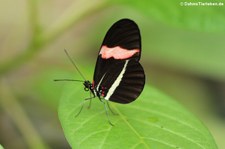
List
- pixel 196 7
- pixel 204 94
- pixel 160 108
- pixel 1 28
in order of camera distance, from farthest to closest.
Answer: pixel 1 28
pixel 204 94
pixel 196 7
pixel 160 108

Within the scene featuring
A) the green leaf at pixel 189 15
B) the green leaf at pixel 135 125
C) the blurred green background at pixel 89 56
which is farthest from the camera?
the blurred green background at pixel 89 56

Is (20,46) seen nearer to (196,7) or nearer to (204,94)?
(204,94)

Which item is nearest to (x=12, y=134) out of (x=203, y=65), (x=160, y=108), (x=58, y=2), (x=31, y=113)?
(x=31, y=113)

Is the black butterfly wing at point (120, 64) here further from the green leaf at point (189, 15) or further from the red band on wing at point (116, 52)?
the green leaf at point (189, 15)

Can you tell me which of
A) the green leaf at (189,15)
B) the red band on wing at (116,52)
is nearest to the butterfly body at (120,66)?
the red band on wing at (116,52)

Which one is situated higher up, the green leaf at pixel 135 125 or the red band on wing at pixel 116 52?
the red band on wing at pixel 116 52

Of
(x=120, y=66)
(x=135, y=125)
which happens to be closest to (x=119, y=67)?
(x=120, y=66)

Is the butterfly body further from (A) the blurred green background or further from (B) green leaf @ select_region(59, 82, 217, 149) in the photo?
(A) the blurred green background

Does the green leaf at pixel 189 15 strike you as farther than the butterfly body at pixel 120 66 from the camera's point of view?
Yes
